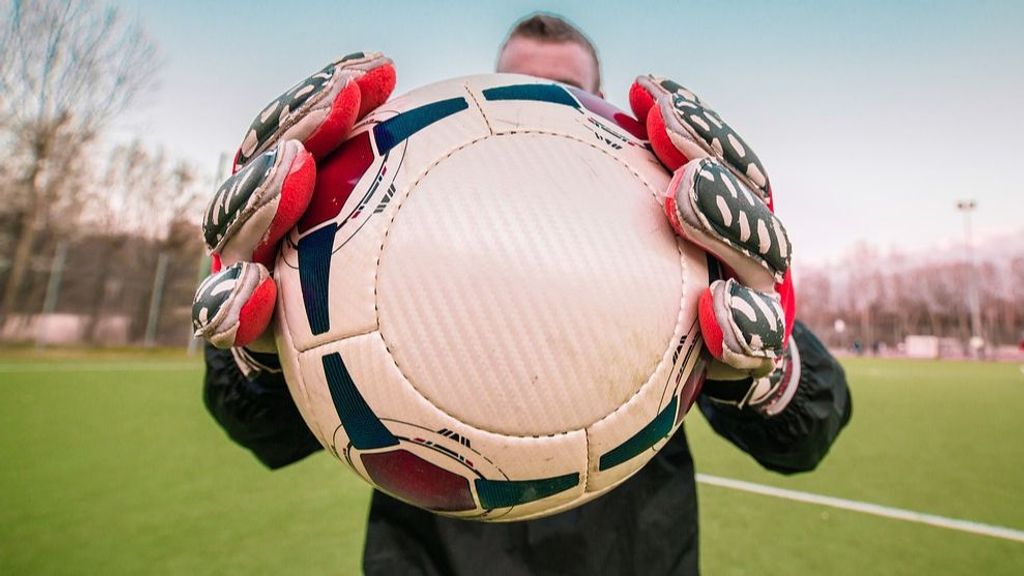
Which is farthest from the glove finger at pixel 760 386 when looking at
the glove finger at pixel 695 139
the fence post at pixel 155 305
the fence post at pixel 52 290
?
the fence post at pixel 155 305

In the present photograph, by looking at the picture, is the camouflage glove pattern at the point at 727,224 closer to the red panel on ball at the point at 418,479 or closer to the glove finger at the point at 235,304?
the red panel on ball at the point at 418,479

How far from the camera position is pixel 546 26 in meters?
1.24

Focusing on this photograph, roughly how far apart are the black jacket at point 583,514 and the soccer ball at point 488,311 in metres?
0.44

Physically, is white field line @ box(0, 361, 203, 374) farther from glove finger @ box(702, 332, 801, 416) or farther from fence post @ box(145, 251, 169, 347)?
glove finger @ box(702, 332, 801, 416)

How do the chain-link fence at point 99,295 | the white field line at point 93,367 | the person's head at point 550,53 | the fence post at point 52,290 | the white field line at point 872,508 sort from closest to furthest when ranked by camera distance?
1. the person's head at point 550,53
2. the white field line at point 872,508
3. the white field line at point 93,367
4. the fence post at point 52,290
5. the chain-link fence at point 99,295

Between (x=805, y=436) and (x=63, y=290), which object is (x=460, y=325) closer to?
(x=805, y=436)

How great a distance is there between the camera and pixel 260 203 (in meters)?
0.57

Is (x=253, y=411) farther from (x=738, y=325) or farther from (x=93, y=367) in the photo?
(x=93, y=367)

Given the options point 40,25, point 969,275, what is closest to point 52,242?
point 40,25

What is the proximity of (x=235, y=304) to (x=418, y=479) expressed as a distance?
0.28 meters

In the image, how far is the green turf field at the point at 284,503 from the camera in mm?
2105

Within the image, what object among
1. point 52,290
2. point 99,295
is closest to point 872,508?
point 52,290

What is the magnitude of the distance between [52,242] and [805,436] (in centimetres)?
1568

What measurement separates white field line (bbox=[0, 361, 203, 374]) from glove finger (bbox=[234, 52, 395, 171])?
8.76m
